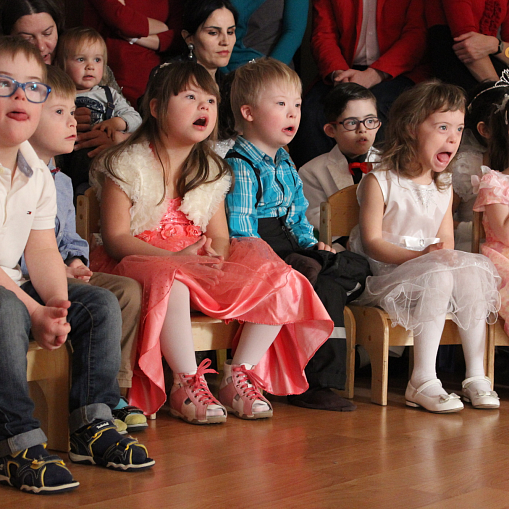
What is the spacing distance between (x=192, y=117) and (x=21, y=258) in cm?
66

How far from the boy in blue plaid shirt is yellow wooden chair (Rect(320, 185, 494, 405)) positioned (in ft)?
0.24

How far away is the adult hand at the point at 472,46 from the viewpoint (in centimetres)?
312

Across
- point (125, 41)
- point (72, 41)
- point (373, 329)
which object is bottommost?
point (373, 329)

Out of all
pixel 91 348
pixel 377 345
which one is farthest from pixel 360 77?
pixel 91 348

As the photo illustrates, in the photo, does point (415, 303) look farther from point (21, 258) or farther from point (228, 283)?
point (21, 258)

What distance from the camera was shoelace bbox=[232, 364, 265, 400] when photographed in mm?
1933

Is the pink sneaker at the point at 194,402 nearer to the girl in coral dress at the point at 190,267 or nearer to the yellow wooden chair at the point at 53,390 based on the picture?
the girl in coral dress at the point at 190,267

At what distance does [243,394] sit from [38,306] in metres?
0.65

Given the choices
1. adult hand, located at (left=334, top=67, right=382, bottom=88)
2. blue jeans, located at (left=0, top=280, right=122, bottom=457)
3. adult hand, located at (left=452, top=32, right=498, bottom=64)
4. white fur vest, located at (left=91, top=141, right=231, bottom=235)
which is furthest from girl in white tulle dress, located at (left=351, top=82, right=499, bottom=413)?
blue jeans, located at (left=0, top=280, right=122, bottom=457)

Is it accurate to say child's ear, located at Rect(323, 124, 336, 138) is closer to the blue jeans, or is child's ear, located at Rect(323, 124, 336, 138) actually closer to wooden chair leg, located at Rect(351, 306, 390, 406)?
wooden chair leg, located at Rect(351, 306, 390, 406)

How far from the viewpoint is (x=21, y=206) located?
5.13 feet

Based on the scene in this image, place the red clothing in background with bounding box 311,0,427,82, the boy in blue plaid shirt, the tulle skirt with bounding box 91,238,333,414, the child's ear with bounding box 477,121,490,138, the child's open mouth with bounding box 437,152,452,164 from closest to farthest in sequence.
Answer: the tulle skirt with bounding box 91,238,333,414, the boy in blue plaid shirt, the child's open mouth with bounding box 437,152,452,164, the child's ear with bounding box 477,121,490,138, the red clothing in background with bounding box 311,0,427,82

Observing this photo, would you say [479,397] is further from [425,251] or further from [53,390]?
[53,390]

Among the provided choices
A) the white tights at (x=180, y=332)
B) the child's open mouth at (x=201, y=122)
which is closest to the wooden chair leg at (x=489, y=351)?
the white tights at (x=180, y=332)
